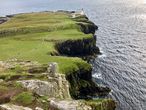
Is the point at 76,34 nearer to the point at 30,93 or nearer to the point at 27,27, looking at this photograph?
the point at 27,27

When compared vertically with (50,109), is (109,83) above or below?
below

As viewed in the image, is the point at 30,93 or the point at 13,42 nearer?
the point at 30,93

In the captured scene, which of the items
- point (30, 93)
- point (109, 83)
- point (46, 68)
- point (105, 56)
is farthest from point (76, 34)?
point (30, 93)

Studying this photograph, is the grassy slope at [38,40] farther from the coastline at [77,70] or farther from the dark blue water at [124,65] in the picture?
the dark blue water at [124,65]

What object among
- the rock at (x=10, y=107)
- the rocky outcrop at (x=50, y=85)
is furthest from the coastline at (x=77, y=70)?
the rock at (x=10, y=107)

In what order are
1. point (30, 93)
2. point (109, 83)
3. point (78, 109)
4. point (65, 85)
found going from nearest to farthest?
point (78, 109), point (30, 93), point (65, 85), point (109, 83)

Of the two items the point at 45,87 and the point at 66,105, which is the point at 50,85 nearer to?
the point at 45,87

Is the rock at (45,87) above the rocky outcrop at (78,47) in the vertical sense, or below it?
above

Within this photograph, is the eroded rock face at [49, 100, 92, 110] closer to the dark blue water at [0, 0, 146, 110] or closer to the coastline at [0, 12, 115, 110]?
the coastline at [0, 12, 115, 110]

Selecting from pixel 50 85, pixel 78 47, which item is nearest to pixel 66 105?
pixel 50 85
